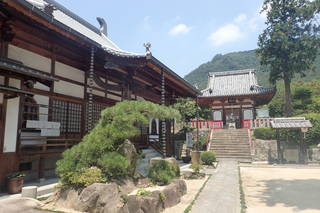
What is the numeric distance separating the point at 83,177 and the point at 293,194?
6.52m

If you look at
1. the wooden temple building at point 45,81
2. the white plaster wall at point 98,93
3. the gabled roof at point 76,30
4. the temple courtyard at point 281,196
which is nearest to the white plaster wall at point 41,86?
the wooden temple building at point 45,81

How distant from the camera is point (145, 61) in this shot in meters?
8.59

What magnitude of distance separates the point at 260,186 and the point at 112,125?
20.5ft

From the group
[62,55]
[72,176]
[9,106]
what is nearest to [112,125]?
[72,176]

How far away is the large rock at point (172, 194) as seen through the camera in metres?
5.41

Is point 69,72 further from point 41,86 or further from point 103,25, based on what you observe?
point 103,25

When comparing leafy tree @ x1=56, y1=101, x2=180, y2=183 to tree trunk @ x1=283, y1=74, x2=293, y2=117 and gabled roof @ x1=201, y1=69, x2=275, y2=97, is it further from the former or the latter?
gabled roof @ x1=201, y1=69, x2=275, y2=97

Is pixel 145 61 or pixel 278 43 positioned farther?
pixel 278 43

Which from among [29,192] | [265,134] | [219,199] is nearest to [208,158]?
[219,199]

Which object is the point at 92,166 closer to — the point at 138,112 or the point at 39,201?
the point at 39,201

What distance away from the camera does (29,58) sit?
289 inches

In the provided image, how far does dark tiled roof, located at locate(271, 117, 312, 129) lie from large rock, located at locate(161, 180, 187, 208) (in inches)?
490

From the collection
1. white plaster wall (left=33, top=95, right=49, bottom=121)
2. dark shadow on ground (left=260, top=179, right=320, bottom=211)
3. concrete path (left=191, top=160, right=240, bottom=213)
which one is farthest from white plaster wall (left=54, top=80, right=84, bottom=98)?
dark shadow on ground (left=260, top=179, right=320, bottom=211)

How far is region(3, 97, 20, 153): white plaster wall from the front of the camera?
247 inches
